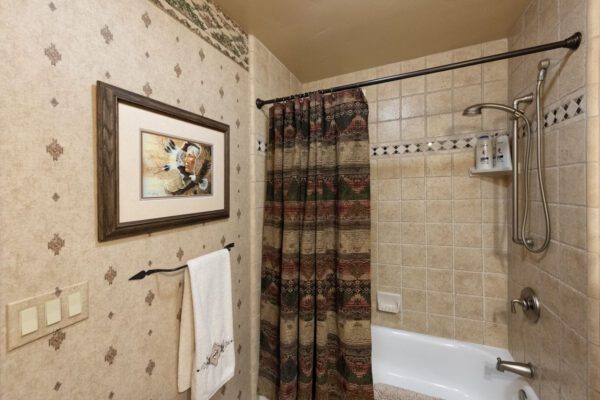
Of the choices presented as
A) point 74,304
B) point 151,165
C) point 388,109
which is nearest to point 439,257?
point 388,109

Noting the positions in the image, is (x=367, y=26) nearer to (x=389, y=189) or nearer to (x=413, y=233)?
(x=389, y=189)

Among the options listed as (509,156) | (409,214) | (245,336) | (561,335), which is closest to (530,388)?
(561,335)

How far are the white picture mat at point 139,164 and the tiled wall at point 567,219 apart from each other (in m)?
1.46

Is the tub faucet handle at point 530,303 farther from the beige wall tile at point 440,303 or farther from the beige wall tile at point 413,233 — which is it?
the beige wall tile at point 413,233

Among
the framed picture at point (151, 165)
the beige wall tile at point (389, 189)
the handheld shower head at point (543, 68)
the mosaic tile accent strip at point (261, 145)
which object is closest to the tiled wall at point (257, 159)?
the mosaic tile accent strip at point (261, 145)

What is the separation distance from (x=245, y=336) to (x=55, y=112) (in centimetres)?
132

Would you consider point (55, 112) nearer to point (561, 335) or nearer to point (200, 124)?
point (200, 124)

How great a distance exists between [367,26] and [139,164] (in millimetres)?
1338

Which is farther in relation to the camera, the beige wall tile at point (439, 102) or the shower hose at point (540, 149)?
the beige wall tile at point (439, 102)

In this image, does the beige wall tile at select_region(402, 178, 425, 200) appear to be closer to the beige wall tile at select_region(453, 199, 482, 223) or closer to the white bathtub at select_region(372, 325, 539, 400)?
the beige wall tile at select_region(453, 199, 482, 223)

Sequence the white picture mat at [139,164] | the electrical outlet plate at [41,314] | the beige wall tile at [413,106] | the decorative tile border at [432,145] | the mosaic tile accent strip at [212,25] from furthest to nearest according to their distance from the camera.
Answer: the beige wall tile at [413,106], the decorative tile border at [432,145], the mosaic tile accent strip at [212,25], the white picture mat at [139,164], the electrical outlet plate at [41,314]

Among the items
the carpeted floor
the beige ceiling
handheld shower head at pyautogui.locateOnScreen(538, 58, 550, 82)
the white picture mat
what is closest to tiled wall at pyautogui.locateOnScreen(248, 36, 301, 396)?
the beige ceiling

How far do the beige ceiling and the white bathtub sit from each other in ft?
6.25

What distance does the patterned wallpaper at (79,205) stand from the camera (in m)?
0.61
